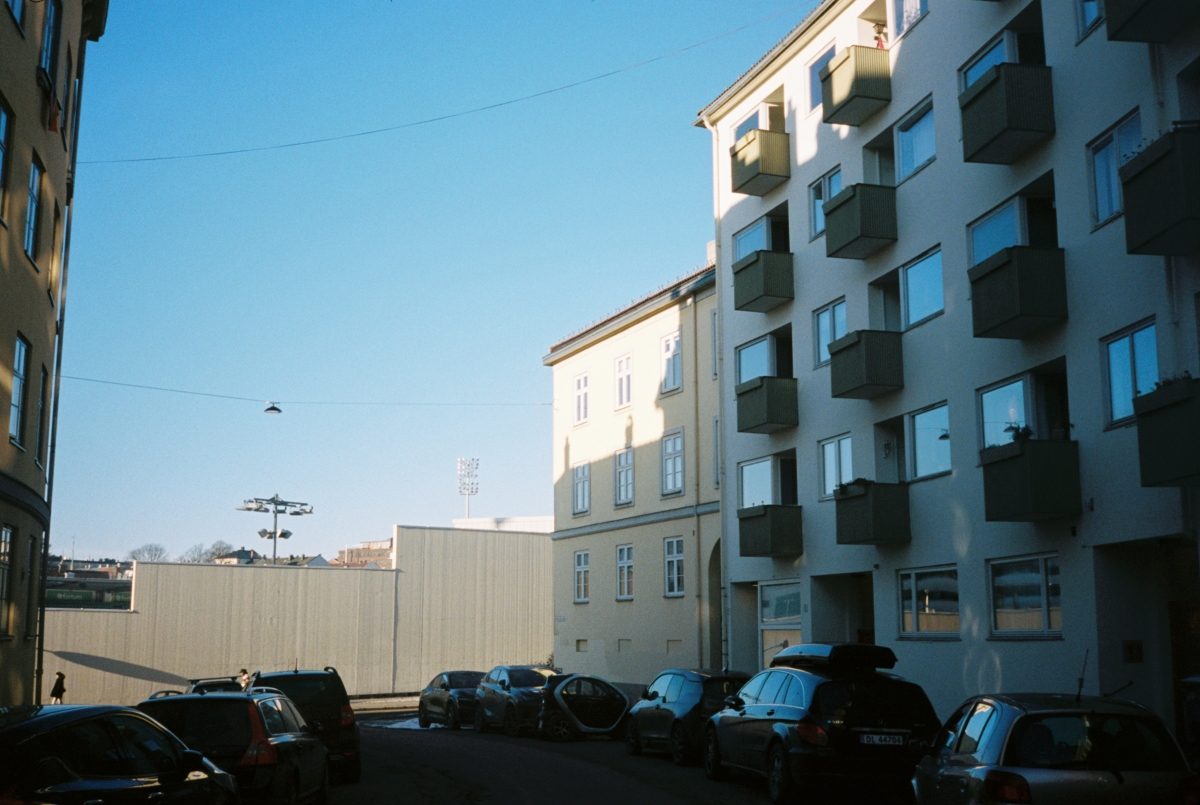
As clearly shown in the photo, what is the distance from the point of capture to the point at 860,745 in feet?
46.9

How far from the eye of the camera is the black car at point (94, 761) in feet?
24.3

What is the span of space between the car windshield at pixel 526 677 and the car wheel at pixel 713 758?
437 inches

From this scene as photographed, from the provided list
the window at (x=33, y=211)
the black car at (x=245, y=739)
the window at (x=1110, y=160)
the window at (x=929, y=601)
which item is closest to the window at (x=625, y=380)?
the window at (x=929, y=601)

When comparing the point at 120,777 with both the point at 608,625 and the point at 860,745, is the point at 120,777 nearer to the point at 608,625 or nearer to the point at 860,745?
the point at 860,745

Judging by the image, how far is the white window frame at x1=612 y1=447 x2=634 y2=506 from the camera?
37656 millimetres

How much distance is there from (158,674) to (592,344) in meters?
24.1

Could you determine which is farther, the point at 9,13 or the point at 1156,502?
the point at 9,13

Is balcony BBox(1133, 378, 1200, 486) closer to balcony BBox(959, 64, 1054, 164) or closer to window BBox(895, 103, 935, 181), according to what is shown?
balcony BBox(959, 64, 1054, 164)

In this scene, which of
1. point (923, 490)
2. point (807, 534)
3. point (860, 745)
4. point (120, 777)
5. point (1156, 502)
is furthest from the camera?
point (807, 534)

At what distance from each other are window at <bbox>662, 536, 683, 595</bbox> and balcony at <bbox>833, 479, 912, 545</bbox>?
443 inches

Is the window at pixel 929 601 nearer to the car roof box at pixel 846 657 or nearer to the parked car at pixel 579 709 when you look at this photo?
the car roof box at pixel 846 657

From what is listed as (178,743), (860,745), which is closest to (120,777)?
(178,743)

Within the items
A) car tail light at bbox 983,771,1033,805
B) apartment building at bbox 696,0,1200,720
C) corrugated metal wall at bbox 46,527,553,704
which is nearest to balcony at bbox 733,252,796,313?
apartment building at bbox 696,0,1200,720

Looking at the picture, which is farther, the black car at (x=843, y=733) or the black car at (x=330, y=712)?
the black car at (x=330, y=712)
